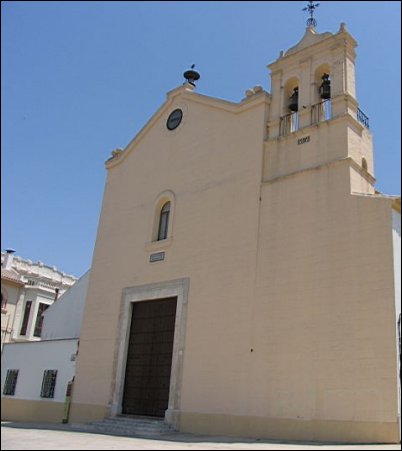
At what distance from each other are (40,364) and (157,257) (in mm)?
5888

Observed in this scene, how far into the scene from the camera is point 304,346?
37.9 feet

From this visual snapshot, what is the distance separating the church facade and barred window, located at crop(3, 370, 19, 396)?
3420 mm

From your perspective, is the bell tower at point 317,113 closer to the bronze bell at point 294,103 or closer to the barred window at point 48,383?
the bronze bell at point 294,103

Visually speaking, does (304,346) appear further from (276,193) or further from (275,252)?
(276,193)

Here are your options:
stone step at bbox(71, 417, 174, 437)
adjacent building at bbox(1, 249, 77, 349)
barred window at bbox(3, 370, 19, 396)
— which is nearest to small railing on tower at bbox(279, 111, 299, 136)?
stone step at bbox(71, 417, 174, 437)

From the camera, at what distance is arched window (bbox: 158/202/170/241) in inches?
662

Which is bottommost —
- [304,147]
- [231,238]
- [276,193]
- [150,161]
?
[231,238]

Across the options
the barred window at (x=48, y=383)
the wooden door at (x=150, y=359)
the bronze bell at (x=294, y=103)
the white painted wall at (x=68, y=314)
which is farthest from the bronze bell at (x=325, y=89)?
the barred window at (x=48, y=383)

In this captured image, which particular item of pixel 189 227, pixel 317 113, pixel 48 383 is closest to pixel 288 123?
pixel 317 113

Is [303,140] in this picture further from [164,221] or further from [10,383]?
[10,383]

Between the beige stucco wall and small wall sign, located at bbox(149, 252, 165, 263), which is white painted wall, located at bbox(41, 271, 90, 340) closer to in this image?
the beige stucco wall

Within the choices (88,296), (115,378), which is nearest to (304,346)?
(115,378)

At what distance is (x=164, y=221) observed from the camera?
1706cm

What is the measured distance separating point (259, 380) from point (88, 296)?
25.8 feet
